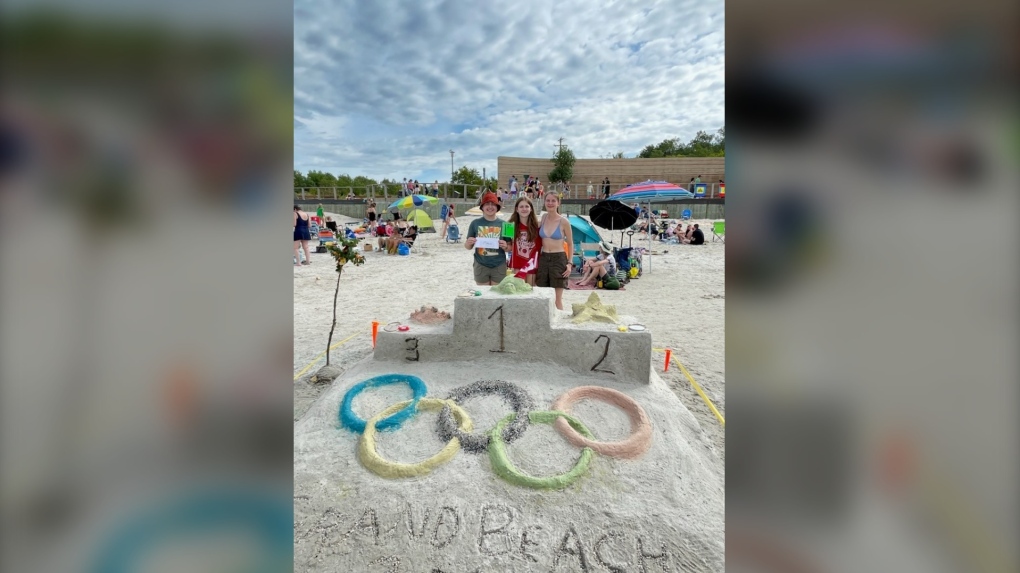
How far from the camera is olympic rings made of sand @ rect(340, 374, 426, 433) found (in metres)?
3.44

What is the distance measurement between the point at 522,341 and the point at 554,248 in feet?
5.25

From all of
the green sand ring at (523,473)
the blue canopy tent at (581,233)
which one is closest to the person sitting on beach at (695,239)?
the blue canopy tent at (581,233)

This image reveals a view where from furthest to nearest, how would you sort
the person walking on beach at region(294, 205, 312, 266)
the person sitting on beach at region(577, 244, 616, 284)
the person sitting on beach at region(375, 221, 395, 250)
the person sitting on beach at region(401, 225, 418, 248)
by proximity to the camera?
the person sitting on beach at region(375, 221, 395, 250)
the person sitting on beach at region(401, 225, 418, 248)
the person walking on beach at region(294, 205, 312, 266)
the person sitting on beach at region(577, 244, 616, 284)

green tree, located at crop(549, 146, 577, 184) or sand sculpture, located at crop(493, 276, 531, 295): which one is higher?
green tree, located at crop(549, 146, 577, 184)

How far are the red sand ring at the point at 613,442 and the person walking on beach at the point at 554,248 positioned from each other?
1.96m

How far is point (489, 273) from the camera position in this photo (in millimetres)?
6035

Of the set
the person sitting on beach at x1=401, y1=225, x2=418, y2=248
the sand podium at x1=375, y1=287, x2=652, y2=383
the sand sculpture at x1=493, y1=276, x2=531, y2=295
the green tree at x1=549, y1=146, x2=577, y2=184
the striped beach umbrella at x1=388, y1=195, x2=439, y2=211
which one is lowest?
the sand podium at x1=375, y1=287, x2=652, y2=383

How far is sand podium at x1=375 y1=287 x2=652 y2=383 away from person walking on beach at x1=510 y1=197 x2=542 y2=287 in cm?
98

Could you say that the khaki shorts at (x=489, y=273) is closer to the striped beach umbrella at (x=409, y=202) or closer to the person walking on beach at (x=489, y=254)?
the person walking on beach at (x=489, y=254)
